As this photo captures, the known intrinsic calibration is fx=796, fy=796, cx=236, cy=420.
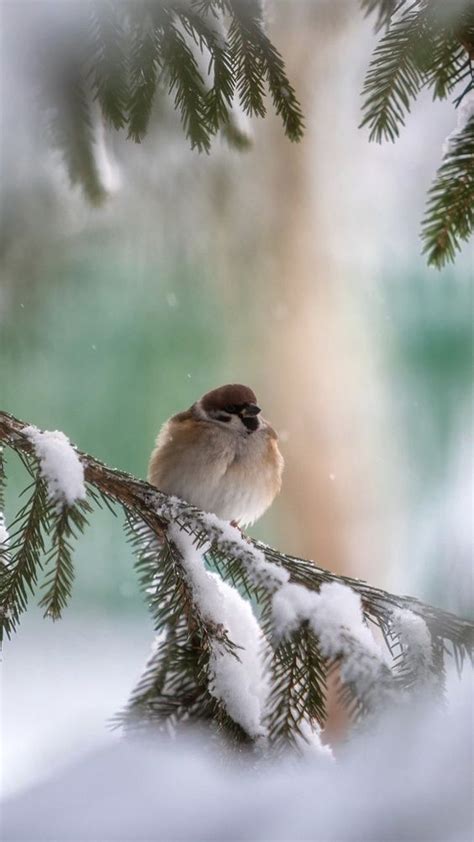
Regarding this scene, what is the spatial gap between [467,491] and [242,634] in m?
0.40

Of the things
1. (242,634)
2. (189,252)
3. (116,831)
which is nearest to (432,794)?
(116,831)

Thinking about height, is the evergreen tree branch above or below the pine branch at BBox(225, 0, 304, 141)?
below

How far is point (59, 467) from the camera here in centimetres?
96

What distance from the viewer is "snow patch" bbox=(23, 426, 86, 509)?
3.05ft

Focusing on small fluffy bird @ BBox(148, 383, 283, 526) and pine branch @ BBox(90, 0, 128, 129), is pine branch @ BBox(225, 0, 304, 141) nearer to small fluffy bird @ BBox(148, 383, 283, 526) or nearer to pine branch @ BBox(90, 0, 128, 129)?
pine branch @ BBox(90, 0, 128, 129)

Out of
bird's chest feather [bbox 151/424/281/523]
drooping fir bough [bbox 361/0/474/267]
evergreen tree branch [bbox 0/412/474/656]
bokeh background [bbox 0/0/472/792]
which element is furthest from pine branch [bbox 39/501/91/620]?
bokeh background [bbox 0/0/472/792]

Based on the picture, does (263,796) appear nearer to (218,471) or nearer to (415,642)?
(415,642)

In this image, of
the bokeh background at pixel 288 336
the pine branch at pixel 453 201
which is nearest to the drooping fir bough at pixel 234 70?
the pine branch at pixel 453 201

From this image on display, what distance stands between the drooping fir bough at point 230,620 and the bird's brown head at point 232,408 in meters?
0.69

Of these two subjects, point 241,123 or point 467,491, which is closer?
point 467,491

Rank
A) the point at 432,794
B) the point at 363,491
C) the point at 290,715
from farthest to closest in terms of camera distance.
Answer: the point at 363,491
the point at 290,715
the point at 432,794

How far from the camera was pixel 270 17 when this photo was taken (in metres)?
1.59

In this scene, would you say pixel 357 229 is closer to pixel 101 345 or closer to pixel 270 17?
pixel 101 345

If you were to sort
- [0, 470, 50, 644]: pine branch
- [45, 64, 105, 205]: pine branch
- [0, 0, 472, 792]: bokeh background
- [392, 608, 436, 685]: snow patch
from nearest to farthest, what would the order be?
[392, 608, 436, 685]: snow patch
[0, 470, 50, 644]: pine branch
[45, 64, 105, 205]: pine branch
[0, 0, 472, 792]: bokeh background
